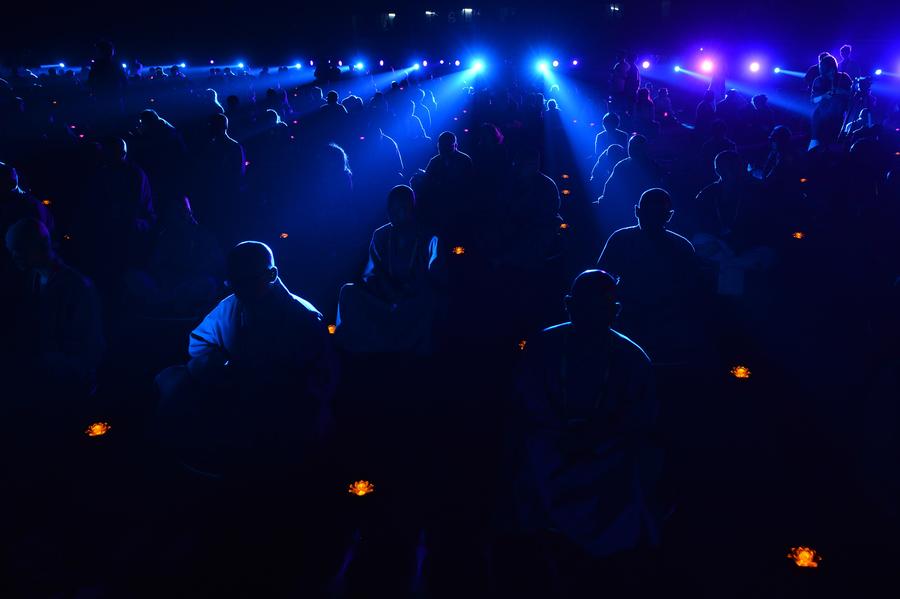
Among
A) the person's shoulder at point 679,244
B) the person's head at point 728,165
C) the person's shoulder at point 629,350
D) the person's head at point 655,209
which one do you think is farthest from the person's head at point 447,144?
the person's shoulder at point 629,350

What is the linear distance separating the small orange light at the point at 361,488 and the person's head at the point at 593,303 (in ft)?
5.70

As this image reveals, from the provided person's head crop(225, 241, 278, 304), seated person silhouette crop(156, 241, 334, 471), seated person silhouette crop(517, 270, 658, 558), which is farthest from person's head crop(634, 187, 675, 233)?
person's head crop(225, 241, 278, 304)

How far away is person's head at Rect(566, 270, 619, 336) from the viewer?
2.58m

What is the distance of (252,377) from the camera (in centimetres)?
324

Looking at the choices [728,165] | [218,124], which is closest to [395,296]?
[728,165]

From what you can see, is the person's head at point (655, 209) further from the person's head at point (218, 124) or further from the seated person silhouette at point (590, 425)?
the person's head at point (218, 124)

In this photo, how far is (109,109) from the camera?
40.8 feet

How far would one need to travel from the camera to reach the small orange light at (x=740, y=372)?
4504 millimetres

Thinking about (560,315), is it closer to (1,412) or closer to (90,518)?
(90,518)

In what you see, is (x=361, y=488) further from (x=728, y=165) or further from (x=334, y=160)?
(x=334, y=160)

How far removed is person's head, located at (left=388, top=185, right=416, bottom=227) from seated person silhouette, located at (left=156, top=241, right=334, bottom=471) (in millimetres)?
1523

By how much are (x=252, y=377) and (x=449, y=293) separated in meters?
2.40

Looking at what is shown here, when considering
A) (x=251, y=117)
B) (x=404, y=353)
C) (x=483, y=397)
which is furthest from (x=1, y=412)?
(x=251, y=117)

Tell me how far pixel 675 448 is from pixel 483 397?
55.9 inches
